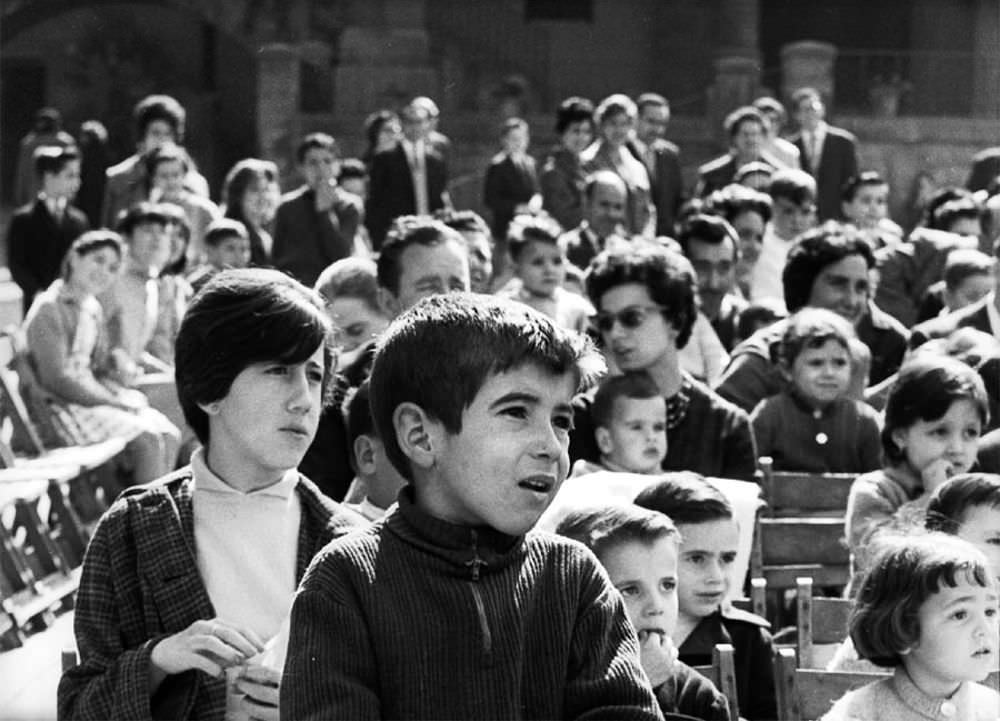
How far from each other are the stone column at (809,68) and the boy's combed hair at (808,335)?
18772 millimetres

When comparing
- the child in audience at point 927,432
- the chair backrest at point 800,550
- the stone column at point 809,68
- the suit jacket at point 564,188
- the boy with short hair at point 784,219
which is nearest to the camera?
the child in audience at point 927,432

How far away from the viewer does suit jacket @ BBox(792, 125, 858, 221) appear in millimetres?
16391

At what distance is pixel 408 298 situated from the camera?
5488mm

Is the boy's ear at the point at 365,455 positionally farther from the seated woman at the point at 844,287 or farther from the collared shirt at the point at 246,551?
the seated woman at the point at 844,287

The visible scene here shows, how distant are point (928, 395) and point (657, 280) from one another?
2.75ft

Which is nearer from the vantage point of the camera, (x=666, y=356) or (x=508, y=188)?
(x=666, y=356)

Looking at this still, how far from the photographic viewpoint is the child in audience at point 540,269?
8688mm

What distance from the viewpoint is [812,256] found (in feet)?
26.0

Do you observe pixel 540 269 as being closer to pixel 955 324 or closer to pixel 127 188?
pixel 955 324

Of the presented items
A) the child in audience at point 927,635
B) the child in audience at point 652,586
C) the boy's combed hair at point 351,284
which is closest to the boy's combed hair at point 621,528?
the child in audience at point 652,586

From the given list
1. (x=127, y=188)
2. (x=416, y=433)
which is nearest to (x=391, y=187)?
(x=127, y=188)

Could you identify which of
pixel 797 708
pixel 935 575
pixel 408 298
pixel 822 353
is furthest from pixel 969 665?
pixel 822 353

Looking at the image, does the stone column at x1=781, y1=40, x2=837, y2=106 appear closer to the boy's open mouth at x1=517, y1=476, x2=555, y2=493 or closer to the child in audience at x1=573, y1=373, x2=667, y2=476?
the child in audience at x1=573, y1=373, x2=667, y2=476

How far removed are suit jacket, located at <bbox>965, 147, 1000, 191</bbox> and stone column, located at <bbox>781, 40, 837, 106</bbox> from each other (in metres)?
7.95
